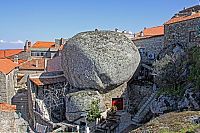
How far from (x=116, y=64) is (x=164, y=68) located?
19.2 ft

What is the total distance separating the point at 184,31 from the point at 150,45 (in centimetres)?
719

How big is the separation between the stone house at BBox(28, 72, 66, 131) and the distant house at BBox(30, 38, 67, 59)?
90.7ft

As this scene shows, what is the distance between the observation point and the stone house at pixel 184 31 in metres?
28.5

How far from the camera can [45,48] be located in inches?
2650

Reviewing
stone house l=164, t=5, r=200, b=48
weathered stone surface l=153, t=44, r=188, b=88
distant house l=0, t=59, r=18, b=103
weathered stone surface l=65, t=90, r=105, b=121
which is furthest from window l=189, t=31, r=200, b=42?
distant house l=0, t=59, r=18, b=103

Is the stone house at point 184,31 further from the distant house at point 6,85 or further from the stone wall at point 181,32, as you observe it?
the distant house at point 6,85

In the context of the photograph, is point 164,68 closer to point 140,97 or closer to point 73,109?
point 140,97

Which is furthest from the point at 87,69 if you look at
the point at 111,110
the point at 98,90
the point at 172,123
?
the point at 172,123

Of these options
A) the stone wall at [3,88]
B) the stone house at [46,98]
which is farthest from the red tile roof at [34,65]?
the stone house at [46,98]

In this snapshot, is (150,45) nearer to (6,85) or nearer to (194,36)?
(194,36)

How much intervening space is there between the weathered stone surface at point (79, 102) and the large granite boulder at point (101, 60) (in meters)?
1.43

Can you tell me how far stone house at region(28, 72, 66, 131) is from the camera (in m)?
34.0

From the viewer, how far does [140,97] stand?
33.5 m

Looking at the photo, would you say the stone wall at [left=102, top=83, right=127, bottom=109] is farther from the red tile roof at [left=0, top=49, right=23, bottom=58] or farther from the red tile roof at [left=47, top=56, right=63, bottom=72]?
the red tile roof at [left=0, top=49, right=23, bottom=58]
